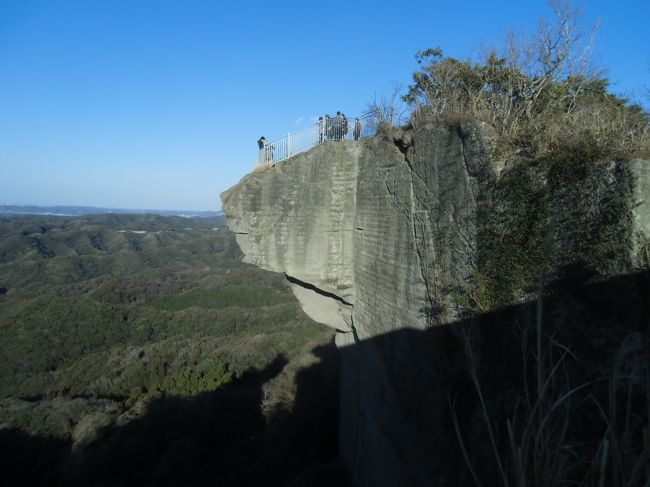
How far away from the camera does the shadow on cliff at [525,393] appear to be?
1375 millimetres

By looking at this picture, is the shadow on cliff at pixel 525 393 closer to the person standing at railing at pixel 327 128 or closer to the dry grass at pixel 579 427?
the dry grass at pixel 579 427

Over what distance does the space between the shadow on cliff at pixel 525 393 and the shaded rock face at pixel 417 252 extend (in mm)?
32

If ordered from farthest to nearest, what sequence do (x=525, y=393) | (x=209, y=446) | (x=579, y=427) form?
(x=209, y=446) → (x=579, y=427) → (x=525, y=393)

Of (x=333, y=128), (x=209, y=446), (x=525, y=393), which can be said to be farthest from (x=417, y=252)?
(x=209, y=446)

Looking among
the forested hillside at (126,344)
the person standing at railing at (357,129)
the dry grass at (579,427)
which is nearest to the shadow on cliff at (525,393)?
the dry grass at (579,427)

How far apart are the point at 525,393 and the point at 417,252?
9.72 ft

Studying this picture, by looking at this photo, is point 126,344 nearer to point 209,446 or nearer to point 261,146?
point 209,446

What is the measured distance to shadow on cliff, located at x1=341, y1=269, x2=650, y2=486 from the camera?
138cm

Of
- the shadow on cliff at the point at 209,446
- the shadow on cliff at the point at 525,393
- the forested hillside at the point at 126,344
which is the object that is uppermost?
the shadow on cliff at the point at 525,393

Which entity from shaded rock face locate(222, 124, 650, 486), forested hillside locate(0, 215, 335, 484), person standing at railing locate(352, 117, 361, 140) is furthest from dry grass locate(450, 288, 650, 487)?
forested hillside locate(0, 215, 335, 484)

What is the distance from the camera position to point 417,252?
5582mm

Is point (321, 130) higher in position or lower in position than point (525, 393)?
higher

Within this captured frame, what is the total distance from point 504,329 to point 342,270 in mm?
4293

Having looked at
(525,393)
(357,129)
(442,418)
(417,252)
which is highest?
(357,129)
